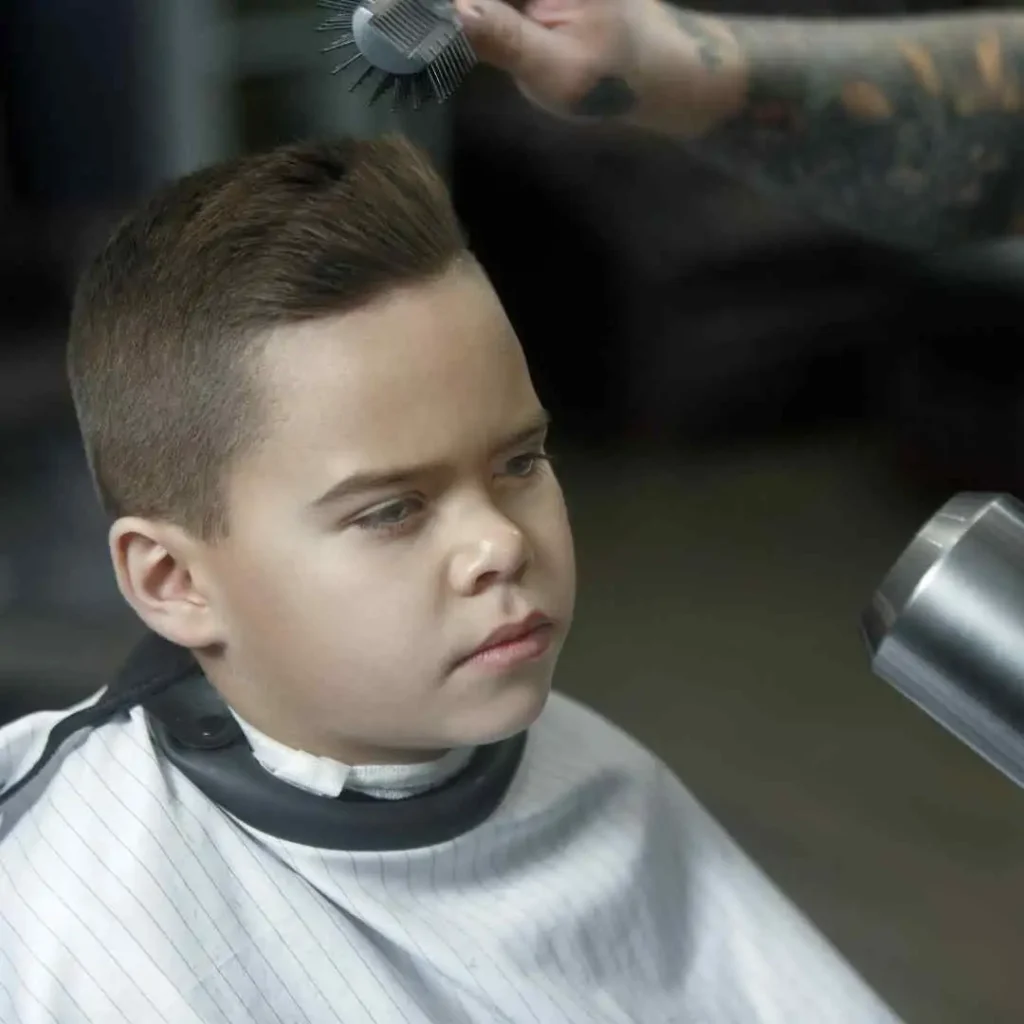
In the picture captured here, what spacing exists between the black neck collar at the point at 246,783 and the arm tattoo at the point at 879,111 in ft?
1.48

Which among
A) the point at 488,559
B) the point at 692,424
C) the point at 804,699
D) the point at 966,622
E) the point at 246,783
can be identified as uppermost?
the point at 966,622

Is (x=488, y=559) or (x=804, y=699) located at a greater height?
(x=488, y=559)

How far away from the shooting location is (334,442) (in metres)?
0.59

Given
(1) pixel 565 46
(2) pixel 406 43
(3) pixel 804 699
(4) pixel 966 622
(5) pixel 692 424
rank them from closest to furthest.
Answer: (4) pixel 966 622 < (2) pixel 406 43 < (1) pixel 565 46 < (5) pixel 692 424 < (3) pixel 804 699

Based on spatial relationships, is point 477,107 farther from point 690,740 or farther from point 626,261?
point 690,740

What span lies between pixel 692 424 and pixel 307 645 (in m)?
0.70

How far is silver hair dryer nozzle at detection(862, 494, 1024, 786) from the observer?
14.6 inches

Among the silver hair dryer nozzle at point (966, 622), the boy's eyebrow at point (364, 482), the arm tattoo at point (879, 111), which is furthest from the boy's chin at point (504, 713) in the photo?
the arm tattoo at point (879, 111)

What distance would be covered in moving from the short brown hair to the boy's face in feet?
0.04

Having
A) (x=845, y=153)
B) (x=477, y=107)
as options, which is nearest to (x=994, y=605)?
(x=845, y=153)

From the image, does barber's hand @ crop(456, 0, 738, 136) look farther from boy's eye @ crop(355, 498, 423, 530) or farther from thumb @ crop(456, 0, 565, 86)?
boy's eye @ crop(355, 498, 423, 530)

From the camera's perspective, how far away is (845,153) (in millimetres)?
899

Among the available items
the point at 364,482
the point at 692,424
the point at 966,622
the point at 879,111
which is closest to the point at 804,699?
the point at 692,424

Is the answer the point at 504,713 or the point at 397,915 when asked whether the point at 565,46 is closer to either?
the point at 504,713
